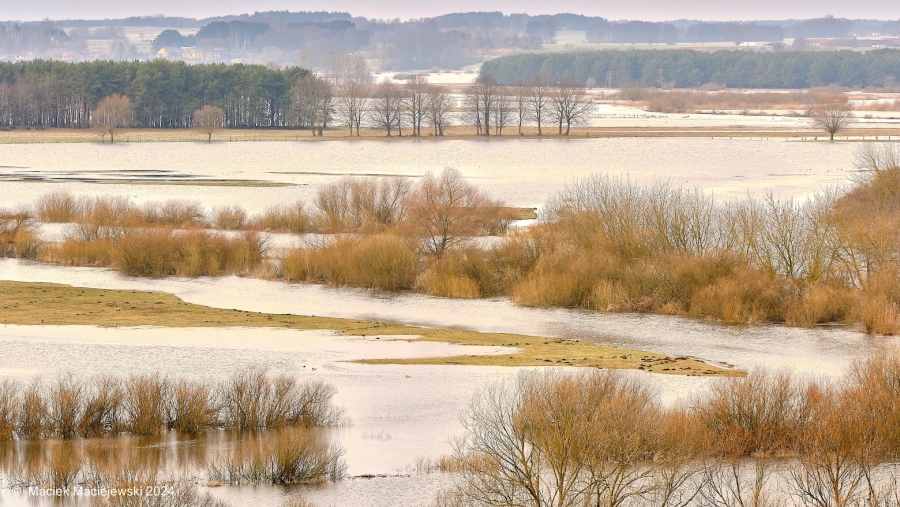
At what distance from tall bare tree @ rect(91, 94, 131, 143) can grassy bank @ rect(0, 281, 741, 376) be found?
86046mm

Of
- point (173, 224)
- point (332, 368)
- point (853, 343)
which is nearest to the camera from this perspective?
point (332, 368)

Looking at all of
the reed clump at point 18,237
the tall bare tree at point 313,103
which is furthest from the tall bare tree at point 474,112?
the reed clump at point 18,237

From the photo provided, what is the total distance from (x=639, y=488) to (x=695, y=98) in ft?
580

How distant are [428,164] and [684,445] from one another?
71.3 m

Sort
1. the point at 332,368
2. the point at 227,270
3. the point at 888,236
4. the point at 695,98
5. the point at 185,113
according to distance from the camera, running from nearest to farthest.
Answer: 1. the point at 332,368
2. the point at 888,236
3. the point at 227,270
4. the point at 185,113
5. the point at 695,98

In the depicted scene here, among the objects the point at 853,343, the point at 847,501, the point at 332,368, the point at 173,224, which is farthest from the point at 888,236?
the point at 173,224

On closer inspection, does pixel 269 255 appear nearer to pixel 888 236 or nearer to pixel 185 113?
pixel 888 236

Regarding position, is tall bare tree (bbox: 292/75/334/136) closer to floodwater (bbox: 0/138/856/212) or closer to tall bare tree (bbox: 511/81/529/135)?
floodwater (bbox: 0/138/856/212)

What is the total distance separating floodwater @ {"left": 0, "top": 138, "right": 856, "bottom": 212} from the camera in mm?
71125

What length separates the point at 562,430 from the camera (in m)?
18.7

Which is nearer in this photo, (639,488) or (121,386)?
(639,488)

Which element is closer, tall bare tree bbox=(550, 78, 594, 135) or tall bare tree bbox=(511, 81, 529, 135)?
tall bare tree bbox=(550, 78, 594, 135)

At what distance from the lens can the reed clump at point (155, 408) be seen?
24.1 meters

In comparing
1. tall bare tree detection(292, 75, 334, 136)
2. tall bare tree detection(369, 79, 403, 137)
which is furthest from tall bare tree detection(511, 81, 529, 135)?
tall bare tree detection(292, 75, 334, 136)
